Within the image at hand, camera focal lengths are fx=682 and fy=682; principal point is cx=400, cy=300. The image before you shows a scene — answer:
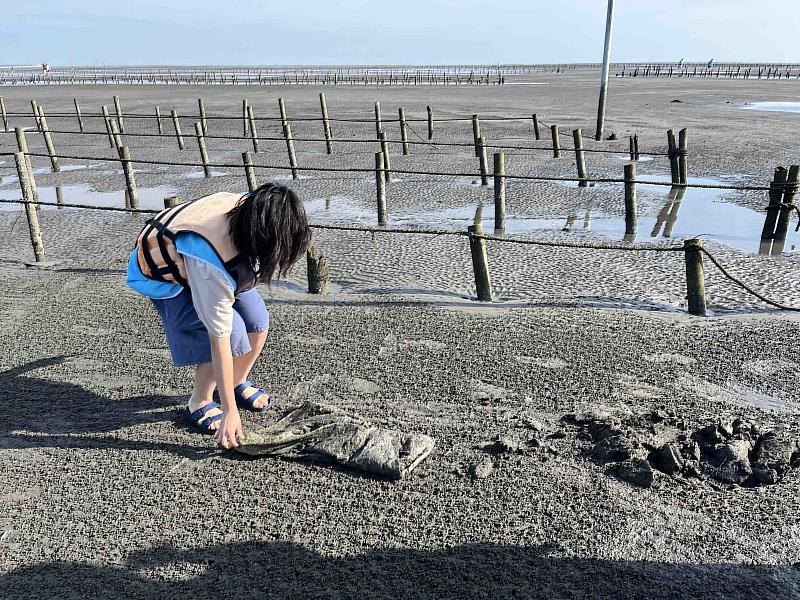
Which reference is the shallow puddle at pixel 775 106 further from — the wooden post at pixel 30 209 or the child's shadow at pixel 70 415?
the child's shadow at pixel 70 415

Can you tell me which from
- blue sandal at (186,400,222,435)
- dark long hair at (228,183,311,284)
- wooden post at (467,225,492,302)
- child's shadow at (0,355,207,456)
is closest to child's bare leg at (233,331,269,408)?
blue sandal at (186,400,222,435)

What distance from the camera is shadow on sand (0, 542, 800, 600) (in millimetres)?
2412

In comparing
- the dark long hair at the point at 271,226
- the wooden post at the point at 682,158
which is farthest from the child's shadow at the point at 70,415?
the wooden post at the point at 682,158

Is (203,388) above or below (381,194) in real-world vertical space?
above

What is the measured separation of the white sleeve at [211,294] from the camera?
8.56ft

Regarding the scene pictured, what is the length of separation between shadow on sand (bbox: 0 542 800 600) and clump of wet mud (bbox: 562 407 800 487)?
585 millimetres

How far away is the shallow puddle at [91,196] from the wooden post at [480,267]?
679cm

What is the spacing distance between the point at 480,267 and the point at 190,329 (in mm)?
3023

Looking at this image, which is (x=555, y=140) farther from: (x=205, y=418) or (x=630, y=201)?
(x=205, y=418)

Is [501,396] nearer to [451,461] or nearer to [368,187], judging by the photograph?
[451,461]

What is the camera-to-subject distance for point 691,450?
3.22m

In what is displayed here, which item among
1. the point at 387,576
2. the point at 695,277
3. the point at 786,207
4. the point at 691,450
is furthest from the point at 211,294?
the point at 786,207

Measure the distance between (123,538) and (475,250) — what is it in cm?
364

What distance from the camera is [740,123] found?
19266 millimetres
